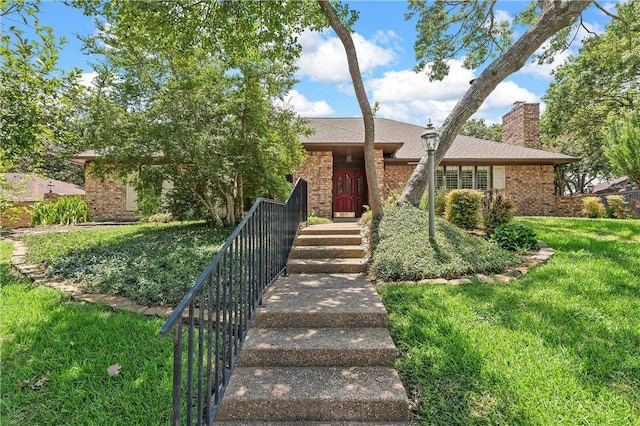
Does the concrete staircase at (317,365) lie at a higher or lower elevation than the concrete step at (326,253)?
lower

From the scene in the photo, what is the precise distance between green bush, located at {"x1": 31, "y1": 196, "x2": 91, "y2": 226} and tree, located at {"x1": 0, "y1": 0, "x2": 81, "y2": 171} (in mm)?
9083

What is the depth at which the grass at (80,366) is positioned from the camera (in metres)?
2.05

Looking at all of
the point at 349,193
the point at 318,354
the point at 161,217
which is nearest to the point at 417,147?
the point at 349,193

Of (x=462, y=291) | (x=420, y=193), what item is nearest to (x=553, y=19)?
(x=420, y=193)

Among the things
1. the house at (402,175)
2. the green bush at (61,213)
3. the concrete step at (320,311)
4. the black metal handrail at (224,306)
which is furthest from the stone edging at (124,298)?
the house at (402,175)

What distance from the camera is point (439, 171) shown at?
1315cm

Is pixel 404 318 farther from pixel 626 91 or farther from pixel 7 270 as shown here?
pixel 626 91

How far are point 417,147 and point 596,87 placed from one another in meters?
7.39

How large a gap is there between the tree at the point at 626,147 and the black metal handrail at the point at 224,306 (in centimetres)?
882

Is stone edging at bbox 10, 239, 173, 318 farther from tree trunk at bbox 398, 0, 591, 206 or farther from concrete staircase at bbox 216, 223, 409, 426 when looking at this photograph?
tree trunk at bbox 398, 0, 591, 206

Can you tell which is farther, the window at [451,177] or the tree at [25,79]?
the window at [451,177]

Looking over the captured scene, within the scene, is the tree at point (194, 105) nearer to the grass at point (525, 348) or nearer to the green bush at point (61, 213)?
the grass at point (525, 348)

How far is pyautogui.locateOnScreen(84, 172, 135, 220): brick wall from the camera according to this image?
12625mm

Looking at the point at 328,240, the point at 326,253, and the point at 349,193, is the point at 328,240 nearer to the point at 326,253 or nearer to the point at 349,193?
the point at 326,253
